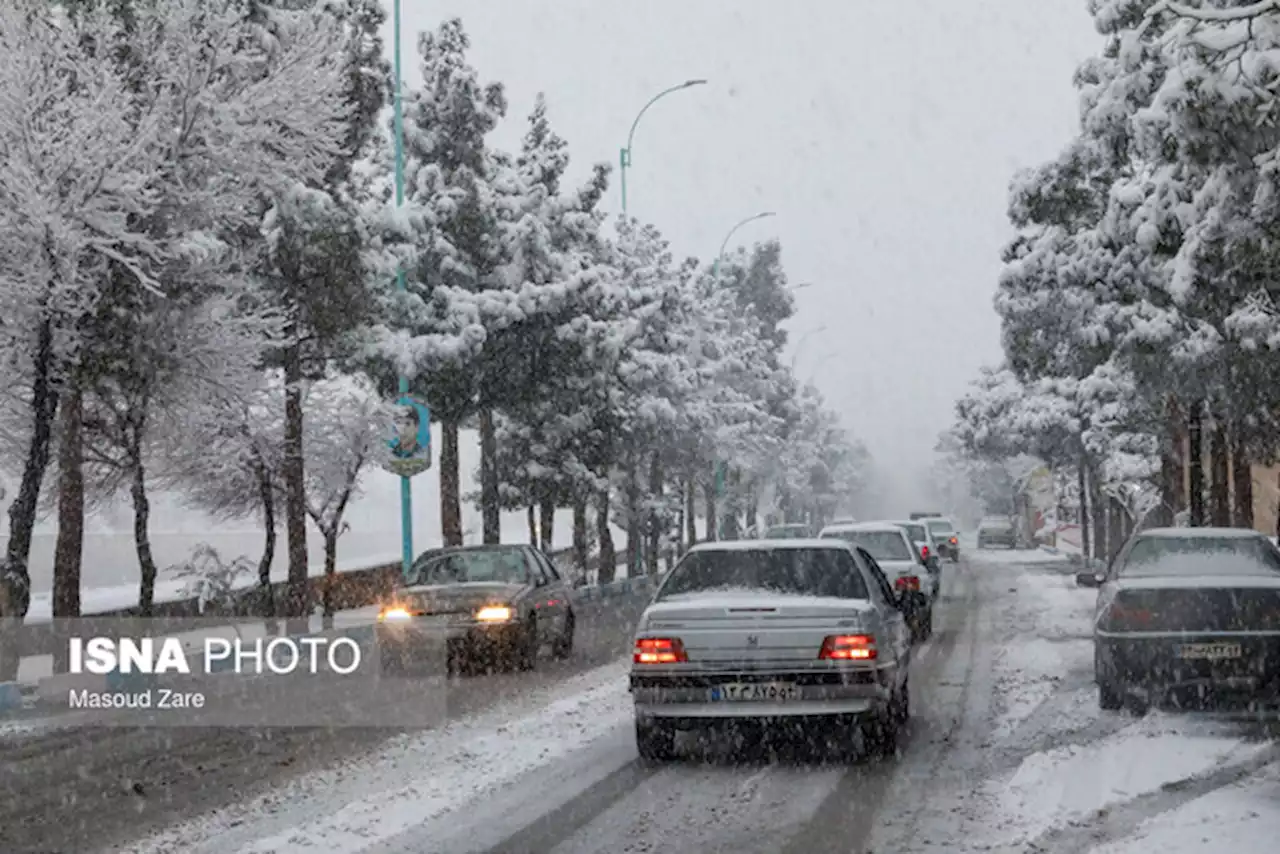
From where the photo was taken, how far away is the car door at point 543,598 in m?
20.2

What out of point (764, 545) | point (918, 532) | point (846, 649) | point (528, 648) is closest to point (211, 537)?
point (918, 532)

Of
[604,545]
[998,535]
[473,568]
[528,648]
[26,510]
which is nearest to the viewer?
[26,510]

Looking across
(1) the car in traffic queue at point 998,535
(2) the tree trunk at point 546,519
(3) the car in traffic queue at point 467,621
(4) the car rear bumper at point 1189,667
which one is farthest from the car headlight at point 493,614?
(1) the car in traffic queue at point 998,535

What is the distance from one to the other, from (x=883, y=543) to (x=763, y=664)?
12.6m

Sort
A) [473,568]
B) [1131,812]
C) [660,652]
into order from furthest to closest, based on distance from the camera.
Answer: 1. [473,568]
2. [660,652]
3. [1131,812]

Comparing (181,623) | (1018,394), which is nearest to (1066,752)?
(181,623)

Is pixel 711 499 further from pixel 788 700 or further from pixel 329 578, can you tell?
pixel 788 700

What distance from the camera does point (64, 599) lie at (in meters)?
19.9

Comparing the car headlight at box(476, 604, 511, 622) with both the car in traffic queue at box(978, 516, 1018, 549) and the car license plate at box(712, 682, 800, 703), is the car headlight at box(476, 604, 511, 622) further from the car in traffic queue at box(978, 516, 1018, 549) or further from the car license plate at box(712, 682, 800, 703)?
the car in traffic queue at box(978, 516, 1018, 549)

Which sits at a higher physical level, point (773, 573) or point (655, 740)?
point (773, 573)

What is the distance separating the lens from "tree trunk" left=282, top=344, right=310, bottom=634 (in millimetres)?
26344

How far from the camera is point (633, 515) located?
48.1m

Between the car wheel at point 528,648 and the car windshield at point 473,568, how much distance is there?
0.80m

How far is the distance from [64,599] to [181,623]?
756cm
